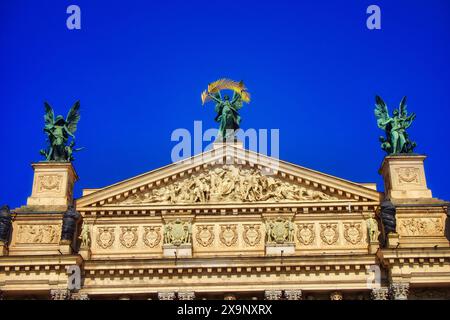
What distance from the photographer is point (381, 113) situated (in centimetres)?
3231

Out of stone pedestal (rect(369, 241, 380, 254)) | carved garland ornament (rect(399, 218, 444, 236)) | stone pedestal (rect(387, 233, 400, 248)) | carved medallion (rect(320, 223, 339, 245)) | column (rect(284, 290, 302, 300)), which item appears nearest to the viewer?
column (rect(284, 290, 302, 300))

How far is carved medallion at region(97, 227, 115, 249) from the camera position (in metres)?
29.5

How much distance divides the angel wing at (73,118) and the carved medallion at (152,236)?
658 cm

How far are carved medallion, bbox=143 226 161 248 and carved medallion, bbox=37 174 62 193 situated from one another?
4.64m

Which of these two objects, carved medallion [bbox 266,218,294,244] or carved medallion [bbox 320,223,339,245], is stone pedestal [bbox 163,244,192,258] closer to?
carved medallion [bbox 266,218,294,244]

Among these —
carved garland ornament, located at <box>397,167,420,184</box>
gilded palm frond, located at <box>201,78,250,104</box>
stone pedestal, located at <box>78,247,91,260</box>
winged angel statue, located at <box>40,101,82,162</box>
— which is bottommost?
stone pedestal, located at <box>78,247,91,260</box>

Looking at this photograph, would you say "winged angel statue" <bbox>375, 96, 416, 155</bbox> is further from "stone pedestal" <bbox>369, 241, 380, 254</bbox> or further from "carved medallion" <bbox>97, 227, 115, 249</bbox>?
"carved medallion" <bbox>97, 227, 115, 249</bbox>

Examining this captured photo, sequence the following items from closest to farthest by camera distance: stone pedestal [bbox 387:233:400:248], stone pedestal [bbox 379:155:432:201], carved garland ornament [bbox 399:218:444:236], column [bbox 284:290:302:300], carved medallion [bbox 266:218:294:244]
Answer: column [bbox 284:290:302:300]
stone pedestal [bbox 387:233:400:248]
carved medallion [bbox 266:218:294:244]
carved garland ornament [bbox 399:218:444:236]
stone pedestal [bbox 379:155:432:201]

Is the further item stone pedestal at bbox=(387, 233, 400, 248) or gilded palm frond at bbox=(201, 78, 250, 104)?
gilded palm frond at bbox=(201, 78, 250, 104)

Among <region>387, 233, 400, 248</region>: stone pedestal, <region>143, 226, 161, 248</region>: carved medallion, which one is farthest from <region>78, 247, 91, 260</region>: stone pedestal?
→ <region>387, 233, 400, 248</region>: stone pedestal

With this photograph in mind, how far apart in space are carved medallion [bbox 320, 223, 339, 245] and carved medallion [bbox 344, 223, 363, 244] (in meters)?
0.44

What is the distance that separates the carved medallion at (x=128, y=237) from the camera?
29453 mm

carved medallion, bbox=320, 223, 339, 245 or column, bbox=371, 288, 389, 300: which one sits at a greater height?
carved medallion, bbox=320, 223, 339, 245
